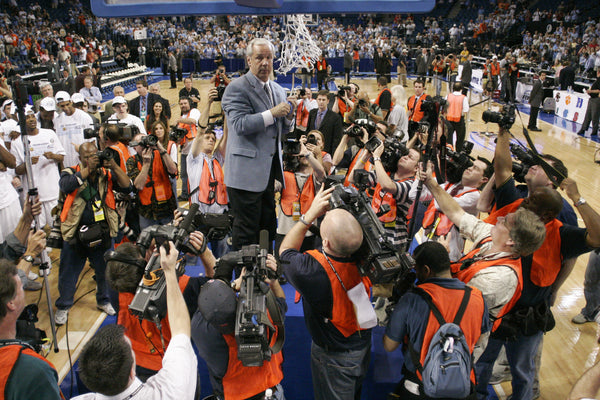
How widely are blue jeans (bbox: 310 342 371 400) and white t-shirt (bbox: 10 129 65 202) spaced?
4.59 m

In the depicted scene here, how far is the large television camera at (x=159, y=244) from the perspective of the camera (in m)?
1.94

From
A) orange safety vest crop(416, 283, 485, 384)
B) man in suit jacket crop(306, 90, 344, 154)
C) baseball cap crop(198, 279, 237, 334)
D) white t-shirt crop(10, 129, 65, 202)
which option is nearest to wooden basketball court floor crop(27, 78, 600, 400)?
white t-shirt crop(10, 129, 65, 202)

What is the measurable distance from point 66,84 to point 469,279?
11.9 metres

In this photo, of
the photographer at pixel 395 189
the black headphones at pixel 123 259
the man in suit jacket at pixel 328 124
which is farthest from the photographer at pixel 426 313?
the man in suit jacket at pixel 328 124

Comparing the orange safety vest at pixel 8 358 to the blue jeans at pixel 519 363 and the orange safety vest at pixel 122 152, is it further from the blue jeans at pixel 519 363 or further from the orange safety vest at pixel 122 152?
the orange safety vest at pixel 122 152

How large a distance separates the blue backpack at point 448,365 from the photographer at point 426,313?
0.08m

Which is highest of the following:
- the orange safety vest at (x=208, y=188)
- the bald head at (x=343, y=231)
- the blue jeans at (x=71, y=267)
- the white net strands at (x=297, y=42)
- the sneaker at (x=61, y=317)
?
the white net strands at (x=297, y=42)

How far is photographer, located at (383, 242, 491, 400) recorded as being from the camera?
7.43 ft

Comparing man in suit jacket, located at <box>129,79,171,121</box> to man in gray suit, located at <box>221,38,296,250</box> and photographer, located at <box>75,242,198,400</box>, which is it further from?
photographer, located at <box>75,242,198,400</box>

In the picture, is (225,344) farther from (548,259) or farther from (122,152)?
(122,152)

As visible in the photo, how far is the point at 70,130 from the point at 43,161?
1033 millimetres

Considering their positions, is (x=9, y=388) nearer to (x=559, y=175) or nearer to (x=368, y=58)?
(x=559, y=175)

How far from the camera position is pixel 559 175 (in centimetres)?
321

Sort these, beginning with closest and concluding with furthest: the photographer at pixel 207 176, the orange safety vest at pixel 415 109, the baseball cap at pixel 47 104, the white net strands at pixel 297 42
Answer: the photographer at pixel 207 176, the baseball cap at pixel 47 104, the white net strands at pixel 297 42, the orange safety vest at pixel 415 109
